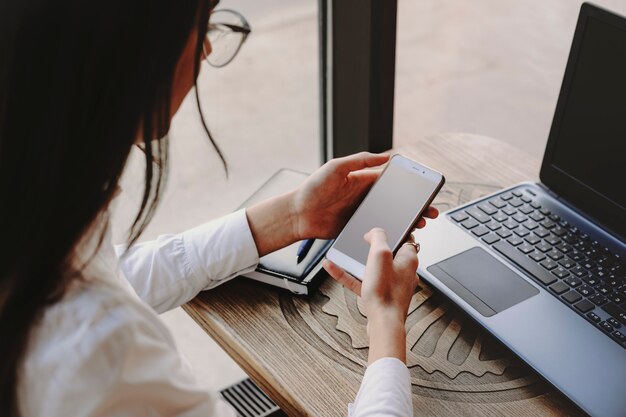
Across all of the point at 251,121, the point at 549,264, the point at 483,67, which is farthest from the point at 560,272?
the point at 483,67

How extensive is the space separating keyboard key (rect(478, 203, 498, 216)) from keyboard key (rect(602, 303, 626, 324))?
20 centimetres

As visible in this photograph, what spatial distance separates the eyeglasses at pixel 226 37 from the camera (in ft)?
2.51

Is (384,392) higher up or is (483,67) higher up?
(384,392)

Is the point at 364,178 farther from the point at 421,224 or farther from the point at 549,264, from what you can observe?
the point at 549,264

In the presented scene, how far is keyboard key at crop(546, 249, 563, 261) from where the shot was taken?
0.89 meters

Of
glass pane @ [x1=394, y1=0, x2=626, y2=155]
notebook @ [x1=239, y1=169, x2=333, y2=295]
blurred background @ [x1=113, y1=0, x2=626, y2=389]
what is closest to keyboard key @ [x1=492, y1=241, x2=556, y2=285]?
notebook @ [x1=239, y1=169, x2=333, y2=295]

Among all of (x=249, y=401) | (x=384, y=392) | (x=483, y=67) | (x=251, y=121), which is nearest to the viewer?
(x=384, y=392)

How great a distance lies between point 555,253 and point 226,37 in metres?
0.48

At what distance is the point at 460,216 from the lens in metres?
0.96

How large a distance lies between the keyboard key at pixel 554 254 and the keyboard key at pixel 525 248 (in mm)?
21

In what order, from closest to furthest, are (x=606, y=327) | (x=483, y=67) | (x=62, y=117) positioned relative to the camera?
1. (x=62, y=117)
2. (x=606, y=327)
3. (x=483, y=67)

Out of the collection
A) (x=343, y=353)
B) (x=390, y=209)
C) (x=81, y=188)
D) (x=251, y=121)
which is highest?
(x=81, y=188)

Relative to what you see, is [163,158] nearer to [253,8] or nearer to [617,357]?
[617,357]

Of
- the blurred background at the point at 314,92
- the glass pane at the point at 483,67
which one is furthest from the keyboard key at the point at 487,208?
the glass pane at the point at 483,67
